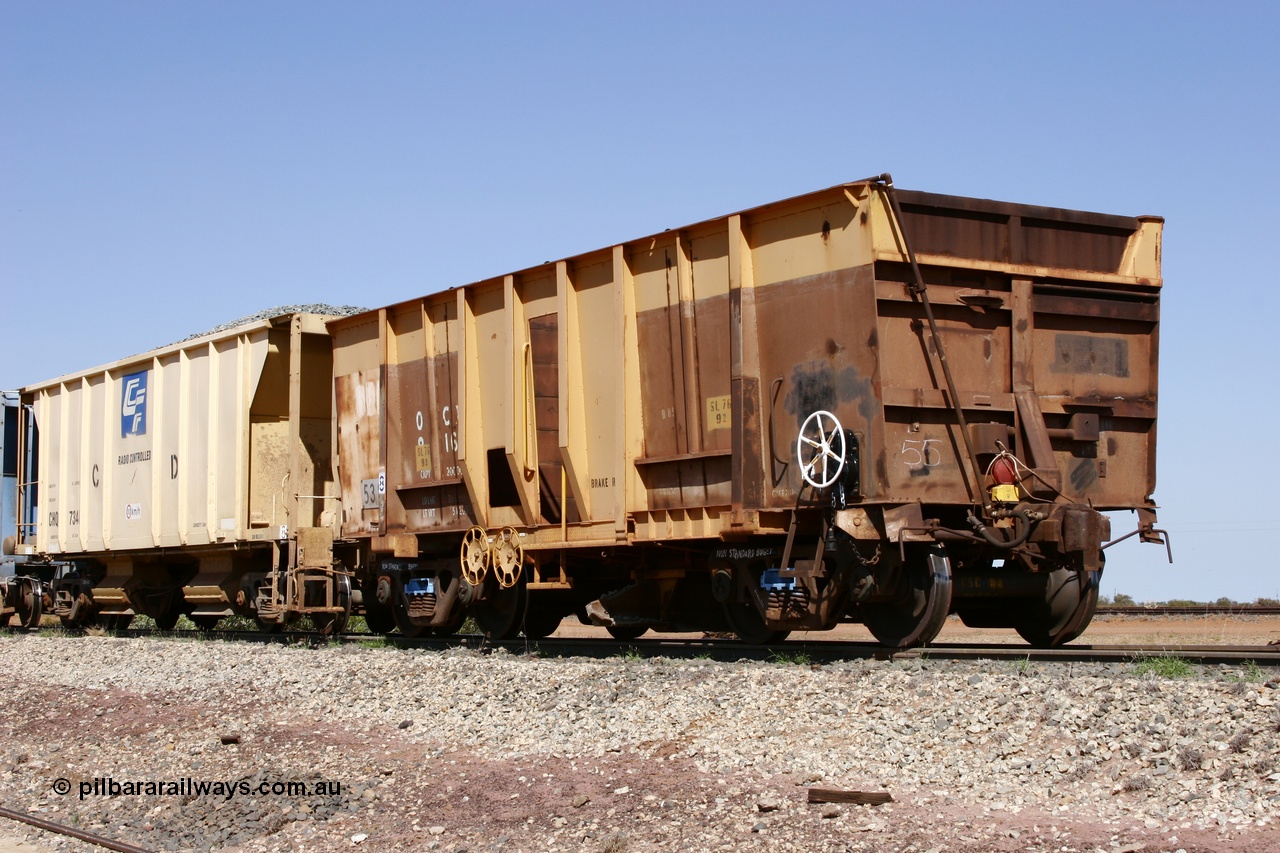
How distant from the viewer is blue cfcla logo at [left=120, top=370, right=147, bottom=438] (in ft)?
58.1

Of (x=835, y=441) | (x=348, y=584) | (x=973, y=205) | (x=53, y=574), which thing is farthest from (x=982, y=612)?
(x=53, y=574)

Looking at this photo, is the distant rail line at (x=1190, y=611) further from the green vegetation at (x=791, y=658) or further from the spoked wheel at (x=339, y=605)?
the spoked wheel at (x=339, y=605)

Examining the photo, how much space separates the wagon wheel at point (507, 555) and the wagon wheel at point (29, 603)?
36.3 feet

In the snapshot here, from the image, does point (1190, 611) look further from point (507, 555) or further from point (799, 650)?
point (507, 555)

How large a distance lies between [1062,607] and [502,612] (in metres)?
5.74

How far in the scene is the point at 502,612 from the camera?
13.5 metres

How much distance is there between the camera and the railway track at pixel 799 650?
9461mm

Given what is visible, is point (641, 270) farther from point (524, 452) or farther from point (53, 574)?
point (53, 574)

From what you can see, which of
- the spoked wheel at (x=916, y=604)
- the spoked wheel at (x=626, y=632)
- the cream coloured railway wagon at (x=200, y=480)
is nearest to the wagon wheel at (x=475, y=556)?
the spoked wheel at (x=626, y=632)

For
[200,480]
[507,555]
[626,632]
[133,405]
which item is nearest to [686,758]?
[507,555]

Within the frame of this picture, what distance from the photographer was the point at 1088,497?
34.0 feet

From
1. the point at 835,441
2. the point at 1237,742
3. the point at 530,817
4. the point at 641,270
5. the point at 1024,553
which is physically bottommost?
the point at 530,817

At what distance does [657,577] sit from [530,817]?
540 centimetres

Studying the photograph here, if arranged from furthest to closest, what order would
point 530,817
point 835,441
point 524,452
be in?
point 524,452 → point 835,441 → point 530,817
